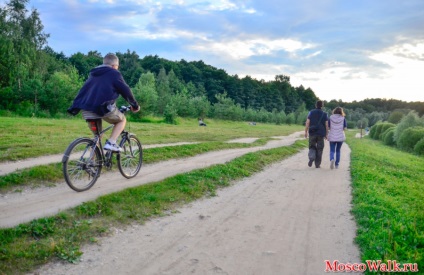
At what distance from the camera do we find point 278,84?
18325 centimetres

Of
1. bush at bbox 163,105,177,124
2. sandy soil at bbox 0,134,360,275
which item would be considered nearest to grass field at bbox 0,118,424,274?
sandy soil at bbox 0,134,360,275

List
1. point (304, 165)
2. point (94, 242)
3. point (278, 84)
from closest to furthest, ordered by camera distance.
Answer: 1. point (94, 242)
2. point (304, 165)
3. point (278, 84)

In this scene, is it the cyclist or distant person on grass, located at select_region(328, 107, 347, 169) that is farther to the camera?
distant person on grass, located at select_region(328, 107, 347, 169)

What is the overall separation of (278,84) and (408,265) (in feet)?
604

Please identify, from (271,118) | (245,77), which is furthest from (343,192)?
(245,77)

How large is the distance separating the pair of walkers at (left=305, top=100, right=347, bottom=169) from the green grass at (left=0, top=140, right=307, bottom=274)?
549cm

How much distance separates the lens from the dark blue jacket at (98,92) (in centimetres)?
736

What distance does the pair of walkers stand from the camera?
45.6ft

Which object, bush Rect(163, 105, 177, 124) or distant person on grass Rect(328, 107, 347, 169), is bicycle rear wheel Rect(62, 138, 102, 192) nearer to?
distant person on grass Rect(328, 107, 347, 169)

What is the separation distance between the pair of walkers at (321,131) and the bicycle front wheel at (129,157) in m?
7.22

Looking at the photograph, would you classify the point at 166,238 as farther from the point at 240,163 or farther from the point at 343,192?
the point at 240,163

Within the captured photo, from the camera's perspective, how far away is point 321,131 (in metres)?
13.9

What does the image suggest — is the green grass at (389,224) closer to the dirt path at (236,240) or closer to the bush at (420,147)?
the dirt path at (236,240)

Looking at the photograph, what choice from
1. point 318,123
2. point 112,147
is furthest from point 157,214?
point 318,123
